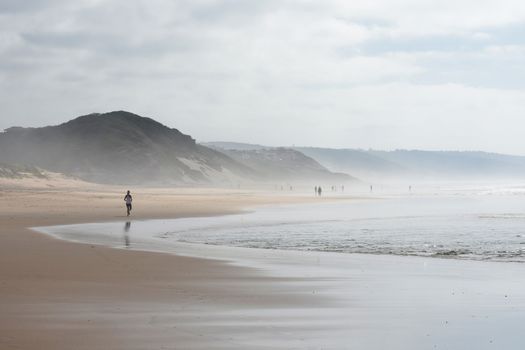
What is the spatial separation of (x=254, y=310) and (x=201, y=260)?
27.6 ft

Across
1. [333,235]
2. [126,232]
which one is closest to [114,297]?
[333,235]

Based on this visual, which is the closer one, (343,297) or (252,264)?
(343,297)

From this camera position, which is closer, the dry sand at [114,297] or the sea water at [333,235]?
the dry sand at [114,297]

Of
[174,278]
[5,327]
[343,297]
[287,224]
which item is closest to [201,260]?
[174,278]

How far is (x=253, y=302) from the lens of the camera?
42.7 feet

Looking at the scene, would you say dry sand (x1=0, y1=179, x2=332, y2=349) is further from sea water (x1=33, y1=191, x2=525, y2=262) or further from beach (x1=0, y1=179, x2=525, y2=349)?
sea water (x1=33, y1=191, x2=525, y2=262)

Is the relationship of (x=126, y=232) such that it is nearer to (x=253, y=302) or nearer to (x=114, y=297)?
(x=114, y=297)

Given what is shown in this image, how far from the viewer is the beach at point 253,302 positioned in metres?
9.86

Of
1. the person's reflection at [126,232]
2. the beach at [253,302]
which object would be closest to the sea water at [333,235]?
the person's reflection at [126,232]

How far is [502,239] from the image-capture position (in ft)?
94.4

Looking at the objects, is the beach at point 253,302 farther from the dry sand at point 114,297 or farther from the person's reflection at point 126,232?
the person's reflection at point 126,232

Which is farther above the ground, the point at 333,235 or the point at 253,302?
the point at 333,235

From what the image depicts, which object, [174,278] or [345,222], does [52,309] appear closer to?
[174,278]

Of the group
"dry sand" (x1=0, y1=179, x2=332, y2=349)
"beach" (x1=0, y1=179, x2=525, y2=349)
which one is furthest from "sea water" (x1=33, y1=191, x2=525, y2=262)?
"dry sand" (x1=0, y1=179, x2=332, y2=349)
